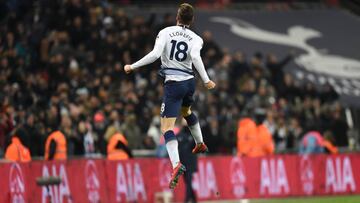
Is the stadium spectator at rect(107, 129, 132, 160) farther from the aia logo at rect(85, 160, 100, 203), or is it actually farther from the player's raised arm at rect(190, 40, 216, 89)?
the player's raised arm at rect(190, 40, 216, 89)

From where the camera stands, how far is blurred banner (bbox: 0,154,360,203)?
73.7 ft

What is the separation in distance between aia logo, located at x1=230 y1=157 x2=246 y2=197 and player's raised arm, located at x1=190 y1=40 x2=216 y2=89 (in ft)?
36.2

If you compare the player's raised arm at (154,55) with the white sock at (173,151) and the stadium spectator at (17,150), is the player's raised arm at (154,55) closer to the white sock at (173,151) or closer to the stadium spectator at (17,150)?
the white sock at (173,151)

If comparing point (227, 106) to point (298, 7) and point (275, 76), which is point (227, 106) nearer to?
point (275, 76)

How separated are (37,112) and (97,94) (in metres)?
3.17

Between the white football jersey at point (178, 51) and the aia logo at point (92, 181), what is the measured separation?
24.3 feet

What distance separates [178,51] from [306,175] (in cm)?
1289

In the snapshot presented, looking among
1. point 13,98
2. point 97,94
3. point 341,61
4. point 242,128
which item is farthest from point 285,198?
point 341,61

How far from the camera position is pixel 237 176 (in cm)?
2852

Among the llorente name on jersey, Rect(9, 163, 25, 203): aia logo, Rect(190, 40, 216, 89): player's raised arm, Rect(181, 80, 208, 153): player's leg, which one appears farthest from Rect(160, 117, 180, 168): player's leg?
Rect(9, 163, 25, 203): aia logo

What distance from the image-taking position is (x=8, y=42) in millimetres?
29156

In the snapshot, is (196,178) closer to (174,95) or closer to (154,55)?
(174,95)

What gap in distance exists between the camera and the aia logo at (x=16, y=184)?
21.6m

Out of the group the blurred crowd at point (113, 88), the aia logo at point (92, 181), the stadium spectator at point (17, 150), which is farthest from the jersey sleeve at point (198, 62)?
the aia logo at point (92, 181)
